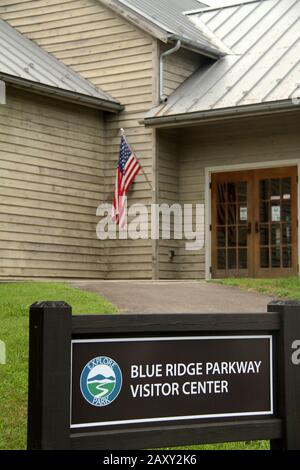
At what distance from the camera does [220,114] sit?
16516 mm

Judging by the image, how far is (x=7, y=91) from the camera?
1606cm

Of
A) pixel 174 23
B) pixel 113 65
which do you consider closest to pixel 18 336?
pixel 113 65

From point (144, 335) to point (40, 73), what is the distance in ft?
42.8

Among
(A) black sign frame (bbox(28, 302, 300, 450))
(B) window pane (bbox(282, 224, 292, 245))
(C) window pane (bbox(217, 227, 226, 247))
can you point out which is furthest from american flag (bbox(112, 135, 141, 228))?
(A) black sign frame (bbox(28, 302, 300, 450))

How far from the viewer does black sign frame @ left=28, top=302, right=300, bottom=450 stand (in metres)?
4.54

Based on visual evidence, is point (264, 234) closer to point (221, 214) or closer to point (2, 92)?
point (221, 214)

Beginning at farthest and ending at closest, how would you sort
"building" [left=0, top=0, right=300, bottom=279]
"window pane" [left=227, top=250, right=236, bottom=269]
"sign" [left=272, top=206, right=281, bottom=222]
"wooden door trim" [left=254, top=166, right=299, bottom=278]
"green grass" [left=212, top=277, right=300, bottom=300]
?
"window pane" [left=227, top=250, right=236, bottom=269] < "sign" [left=272, top=206, right=281, bottom=222] < "wooden door trim" [left=254, top=166, right=299, bottom=278] < "building" [left=0, top=0, right=300, bottom=279] < "green grass" [left=212, top=277, right=300, bottom=300]

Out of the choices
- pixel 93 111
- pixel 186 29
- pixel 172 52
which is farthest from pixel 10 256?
pixel 186 29

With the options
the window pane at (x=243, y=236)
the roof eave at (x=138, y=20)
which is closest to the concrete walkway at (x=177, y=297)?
the window pane at (x=243, y=236)

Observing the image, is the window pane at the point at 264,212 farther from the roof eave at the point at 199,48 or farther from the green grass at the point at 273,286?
the roof eave at the point at 199,48

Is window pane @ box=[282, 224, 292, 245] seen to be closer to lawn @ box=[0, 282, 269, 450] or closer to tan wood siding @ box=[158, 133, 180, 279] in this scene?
tan wood siding @ box=[158, 133, 180, 279]

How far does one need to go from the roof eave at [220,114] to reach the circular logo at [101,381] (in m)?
11.7

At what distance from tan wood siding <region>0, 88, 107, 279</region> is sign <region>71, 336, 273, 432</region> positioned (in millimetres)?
11161
